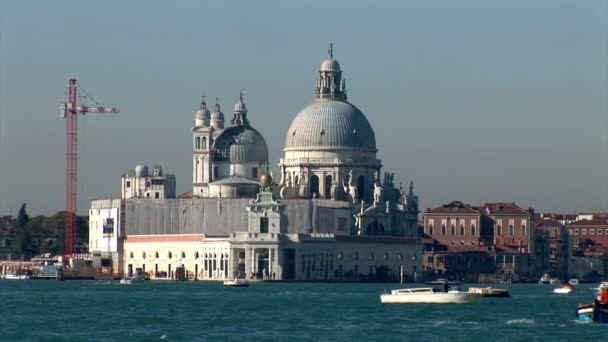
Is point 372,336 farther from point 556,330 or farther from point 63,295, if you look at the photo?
point 63,295

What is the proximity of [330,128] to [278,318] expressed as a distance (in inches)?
3262

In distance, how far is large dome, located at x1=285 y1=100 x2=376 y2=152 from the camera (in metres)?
168

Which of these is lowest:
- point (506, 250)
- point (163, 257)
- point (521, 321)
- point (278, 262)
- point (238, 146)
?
point (521, 321)

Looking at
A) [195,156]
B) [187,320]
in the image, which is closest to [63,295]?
[187,320]

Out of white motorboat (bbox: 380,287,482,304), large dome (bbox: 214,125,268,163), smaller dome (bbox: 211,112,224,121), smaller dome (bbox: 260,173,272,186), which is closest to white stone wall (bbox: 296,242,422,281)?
smaller dome (bbox: 260,173,272,186)

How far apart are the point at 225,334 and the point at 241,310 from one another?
18.4 m

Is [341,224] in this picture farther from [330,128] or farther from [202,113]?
[202,113]

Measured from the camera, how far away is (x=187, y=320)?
83.1 meters

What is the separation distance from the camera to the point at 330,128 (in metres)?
167

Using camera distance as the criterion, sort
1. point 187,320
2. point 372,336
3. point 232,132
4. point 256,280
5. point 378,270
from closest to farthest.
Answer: point 372,336, point 187,320, point 256,280, point 378,270, point 232,132

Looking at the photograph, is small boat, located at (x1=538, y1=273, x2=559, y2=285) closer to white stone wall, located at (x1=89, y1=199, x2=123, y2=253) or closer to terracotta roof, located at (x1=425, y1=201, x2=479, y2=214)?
terracotta roof, located at (x1=425, y1=201, x2=479, y2=214)

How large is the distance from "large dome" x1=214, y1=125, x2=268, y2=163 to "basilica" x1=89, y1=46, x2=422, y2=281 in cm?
8

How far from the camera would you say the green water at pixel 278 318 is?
241 ft

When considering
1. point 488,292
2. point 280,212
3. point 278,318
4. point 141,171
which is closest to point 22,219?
point 141,171
